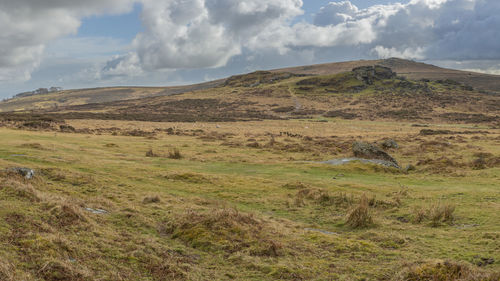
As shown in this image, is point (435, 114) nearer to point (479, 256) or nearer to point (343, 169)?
point (343, 169)

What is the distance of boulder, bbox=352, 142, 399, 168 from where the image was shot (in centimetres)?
3116

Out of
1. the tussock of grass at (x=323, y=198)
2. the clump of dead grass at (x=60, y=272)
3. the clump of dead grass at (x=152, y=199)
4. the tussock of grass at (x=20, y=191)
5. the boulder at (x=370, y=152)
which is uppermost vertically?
the tussock of grass at (x=20, y=191)

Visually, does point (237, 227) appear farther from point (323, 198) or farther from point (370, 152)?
point (370, 152)

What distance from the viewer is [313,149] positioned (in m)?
42.4

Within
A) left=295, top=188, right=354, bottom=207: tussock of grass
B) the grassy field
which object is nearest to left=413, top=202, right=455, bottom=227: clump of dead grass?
the grassy field

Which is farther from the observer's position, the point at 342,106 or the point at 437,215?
the point at 342,106

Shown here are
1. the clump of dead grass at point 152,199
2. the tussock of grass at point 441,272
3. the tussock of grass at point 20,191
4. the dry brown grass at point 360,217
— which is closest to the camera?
the tussock of grass at point 441,272

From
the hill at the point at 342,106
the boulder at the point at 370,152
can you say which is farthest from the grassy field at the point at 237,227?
the hill at the point at 342,106

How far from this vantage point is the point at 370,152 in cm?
3192

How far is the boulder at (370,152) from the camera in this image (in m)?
31.2

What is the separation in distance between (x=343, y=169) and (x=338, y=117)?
92.1 meters

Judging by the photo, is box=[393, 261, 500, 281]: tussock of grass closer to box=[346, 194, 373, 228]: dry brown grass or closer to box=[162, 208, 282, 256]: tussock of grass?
box=[162, 208, 282, 256]: tussock of grass

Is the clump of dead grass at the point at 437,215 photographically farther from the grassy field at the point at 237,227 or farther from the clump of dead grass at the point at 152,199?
the clump of dead grass at the point at 152,199

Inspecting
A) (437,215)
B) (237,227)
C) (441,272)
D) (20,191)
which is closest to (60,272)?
(237,227)
